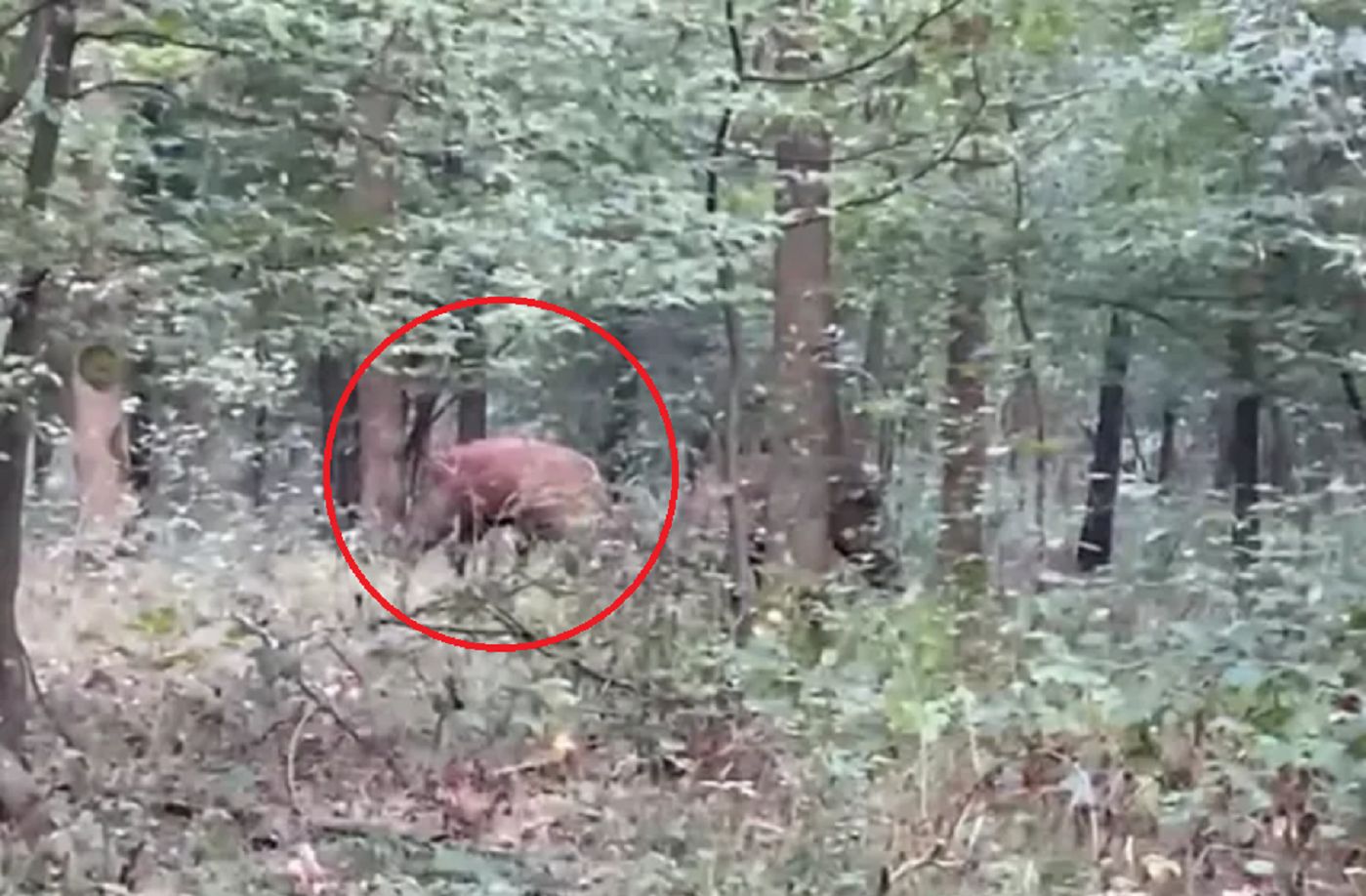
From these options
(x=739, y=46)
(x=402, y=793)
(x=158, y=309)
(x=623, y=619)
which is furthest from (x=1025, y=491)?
(x=158, y=309)

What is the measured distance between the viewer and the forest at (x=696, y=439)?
103 inches

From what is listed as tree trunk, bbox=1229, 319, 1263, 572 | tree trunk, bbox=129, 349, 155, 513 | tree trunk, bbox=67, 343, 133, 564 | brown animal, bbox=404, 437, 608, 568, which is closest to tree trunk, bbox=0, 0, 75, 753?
tree trunk, bbox=67, 343, 133, 564

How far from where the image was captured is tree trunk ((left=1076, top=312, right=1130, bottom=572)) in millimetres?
3488

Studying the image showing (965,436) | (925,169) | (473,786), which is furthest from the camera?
(965,436)

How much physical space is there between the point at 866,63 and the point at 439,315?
93 centimetres

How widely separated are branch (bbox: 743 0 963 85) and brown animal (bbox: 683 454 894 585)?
89 centimetres

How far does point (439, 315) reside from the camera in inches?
119

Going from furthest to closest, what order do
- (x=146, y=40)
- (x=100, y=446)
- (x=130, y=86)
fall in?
1. (x=100, y=446)
2. (x=130, y=86)
3. (x=146, y=40)

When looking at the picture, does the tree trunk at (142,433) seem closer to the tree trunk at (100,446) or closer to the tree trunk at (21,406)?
the tree trunk at (100,446)

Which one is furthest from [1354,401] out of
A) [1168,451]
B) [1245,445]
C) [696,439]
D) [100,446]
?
[100,446]

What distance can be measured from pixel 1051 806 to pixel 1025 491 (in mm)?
1209

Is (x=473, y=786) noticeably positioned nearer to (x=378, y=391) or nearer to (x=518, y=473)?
(x=378, y=391)

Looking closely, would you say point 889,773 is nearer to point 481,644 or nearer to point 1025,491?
point 481,644

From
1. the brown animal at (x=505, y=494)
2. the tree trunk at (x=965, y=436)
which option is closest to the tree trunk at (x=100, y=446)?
the brown animal at (x=505, y=494)
